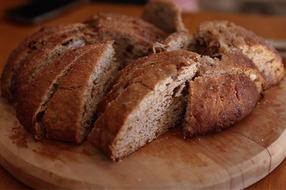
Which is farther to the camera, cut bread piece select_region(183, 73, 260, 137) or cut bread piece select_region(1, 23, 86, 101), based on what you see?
cut bread piece select_region(1, 23, 86, 101)

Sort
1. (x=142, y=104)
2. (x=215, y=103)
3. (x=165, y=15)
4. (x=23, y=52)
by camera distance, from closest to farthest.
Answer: (x=142, y=104) → (x=215, y=103) → (x=23, y=52) → (x=165, y=15)

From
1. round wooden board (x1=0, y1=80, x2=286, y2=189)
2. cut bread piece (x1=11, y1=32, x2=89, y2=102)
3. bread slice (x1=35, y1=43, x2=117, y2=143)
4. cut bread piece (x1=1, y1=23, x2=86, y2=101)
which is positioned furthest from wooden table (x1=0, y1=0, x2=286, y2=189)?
round wooden board (x1=0, y1=80, x2=286, y2=189)

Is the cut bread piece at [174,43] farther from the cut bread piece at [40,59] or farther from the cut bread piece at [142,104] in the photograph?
the cut bread piece at [40,59]

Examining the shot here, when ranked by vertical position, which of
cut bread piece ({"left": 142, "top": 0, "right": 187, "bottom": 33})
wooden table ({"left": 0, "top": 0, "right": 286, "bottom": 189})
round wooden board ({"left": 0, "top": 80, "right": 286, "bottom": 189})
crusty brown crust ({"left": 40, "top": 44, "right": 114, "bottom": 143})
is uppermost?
cut bread piece ({"left": 142, "top": 0, "right": 187, "bottom": 33})

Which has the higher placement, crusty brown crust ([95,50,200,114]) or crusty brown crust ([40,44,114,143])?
crusty brown crust ([95,50,200,114])

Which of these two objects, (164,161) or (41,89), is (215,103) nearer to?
(164,161)

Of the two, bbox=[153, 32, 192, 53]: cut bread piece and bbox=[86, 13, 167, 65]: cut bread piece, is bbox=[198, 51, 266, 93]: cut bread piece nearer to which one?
bbox=[153, 32, 192, 53]: cut bread piece

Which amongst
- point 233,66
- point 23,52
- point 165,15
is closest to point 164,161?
point 233,66

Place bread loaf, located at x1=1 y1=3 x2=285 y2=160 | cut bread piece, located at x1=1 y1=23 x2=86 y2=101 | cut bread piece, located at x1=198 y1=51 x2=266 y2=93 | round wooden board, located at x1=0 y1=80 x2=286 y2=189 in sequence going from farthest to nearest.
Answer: cut bread piece, located at x1=1 y1=23 x2=86 y2=101 → cut bread piece, located at x1=198 y1=51 x2=266 y2=93 → bread loaf, located at x1=1 y1=3 x2=285 y2=160 → round wooden board, located at x1=0 y1=80 x2=286 y2=189
